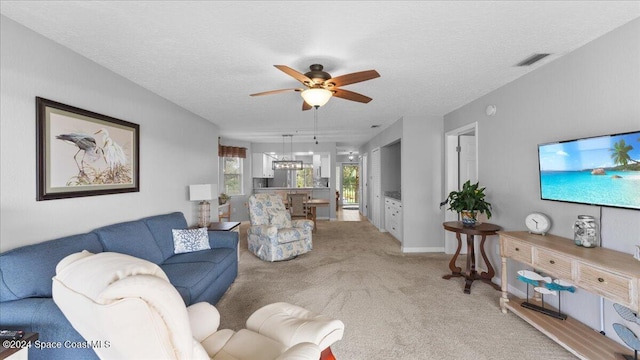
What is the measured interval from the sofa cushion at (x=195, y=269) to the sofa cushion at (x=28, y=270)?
0.79 m

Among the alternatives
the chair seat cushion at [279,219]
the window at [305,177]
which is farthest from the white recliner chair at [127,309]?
the window at [305,177]

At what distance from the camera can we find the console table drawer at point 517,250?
236 cm

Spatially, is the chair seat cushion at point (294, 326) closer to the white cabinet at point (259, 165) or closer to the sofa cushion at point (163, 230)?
the sofa cushion at point (163, 230)

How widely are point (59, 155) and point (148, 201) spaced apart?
1203 millimetres

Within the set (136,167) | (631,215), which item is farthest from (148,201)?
(631,215)

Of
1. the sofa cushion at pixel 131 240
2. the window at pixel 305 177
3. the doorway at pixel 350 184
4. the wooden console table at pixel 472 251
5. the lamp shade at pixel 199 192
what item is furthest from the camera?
the doorway at pixel 350 184

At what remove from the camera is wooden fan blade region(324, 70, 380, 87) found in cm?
221

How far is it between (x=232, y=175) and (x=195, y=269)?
5.61 metres

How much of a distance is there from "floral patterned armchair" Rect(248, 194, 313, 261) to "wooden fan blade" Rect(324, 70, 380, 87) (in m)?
2.62

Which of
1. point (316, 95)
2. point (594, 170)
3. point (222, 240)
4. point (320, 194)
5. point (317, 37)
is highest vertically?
point (317, 37)

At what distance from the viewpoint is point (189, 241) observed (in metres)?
3.17

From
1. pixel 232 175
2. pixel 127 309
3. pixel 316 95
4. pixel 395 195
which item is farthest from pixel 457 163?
pixel 232 175

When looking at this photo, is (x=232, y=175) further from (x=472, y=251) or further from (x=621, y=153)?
(x=621, y=153)

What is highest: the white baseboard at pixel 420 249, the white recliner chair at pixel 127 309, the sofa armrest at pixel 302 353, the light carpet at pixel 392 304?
the white recliner chair at pixel 127 309
